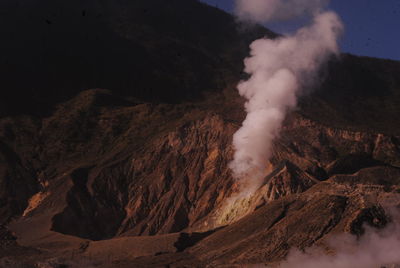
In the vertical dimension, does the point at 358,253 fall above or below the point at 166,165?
below

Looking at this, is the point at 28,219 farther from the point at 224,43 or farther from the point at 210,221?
the point at 224,43

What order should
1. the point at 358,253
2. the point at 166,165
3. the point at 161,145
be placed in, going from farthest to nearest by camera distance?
1. the point at 161,145
2. the point at 166,165
3. the point at 358,253

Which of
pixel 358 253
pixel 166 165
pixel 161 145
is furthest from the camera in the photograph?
pixel 161 145

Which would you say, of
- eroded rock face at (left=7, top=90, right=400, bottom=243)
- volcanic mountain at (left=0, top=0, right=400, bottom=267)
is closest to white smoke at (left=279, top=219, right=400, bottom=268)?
volcanic mountain at (left=0, top=0, right=400, bottom=267)

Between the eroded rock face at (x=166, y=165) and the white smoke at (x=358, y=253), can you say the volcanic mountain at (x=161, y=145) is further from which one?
the white smoke at (x=358, y=253)

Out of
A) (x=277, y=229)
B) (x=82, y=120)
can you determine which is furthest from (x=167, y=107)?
(x=277, y=229)

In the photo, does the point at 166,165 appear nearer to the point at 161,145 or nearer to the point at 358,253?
the point at 161,145

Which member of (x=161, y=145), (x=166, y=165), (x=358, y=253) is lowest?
(x=358, y=253)

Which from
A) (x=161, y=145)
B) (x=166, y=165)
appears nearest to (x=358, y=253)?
(x=166, y=165)
